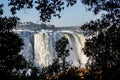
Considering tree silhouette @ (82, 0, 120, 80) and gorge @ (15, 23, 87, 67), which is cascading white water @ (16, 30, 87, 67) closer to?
gorge @ (15, 23, 87, 67)

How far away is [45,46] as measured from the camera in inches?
4397

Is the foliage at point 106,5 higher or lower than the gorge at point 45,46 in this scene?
higher

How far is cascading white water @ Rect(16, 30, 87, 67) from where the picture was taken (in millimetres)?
109812

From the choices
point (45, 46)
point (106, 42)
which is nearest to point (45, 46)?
point (45, 46)

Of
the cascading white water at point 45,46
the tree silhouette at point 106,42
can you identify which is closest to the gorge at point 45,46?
the cascading white water at point 45,46

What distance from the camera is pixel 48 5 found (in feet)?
39.7

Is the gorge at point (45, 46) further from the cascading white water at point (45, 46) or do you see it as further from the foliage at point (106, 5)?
the foliage at point (106, 5)

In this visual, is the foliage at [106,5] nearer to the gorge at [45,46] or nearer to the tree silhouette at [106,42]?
the tree silhouette at [106,42]

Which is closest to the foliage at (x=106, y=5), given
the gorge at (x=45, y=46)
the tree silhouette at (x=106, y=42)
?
the tree silhouette at (x=106, y=42)

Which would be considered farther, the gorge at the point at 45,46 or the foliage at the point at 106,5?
the gorge at the point at 45,46

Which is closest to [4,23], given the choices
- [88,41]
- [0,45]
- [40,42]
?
[0,45]

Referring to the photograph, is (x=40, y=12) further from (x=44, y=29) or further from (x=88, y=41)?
(x=44, y=29)

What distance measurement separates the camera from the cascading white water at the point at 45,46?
10981 centimetres

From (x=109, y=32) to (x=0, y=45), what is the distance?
16.1 feet
